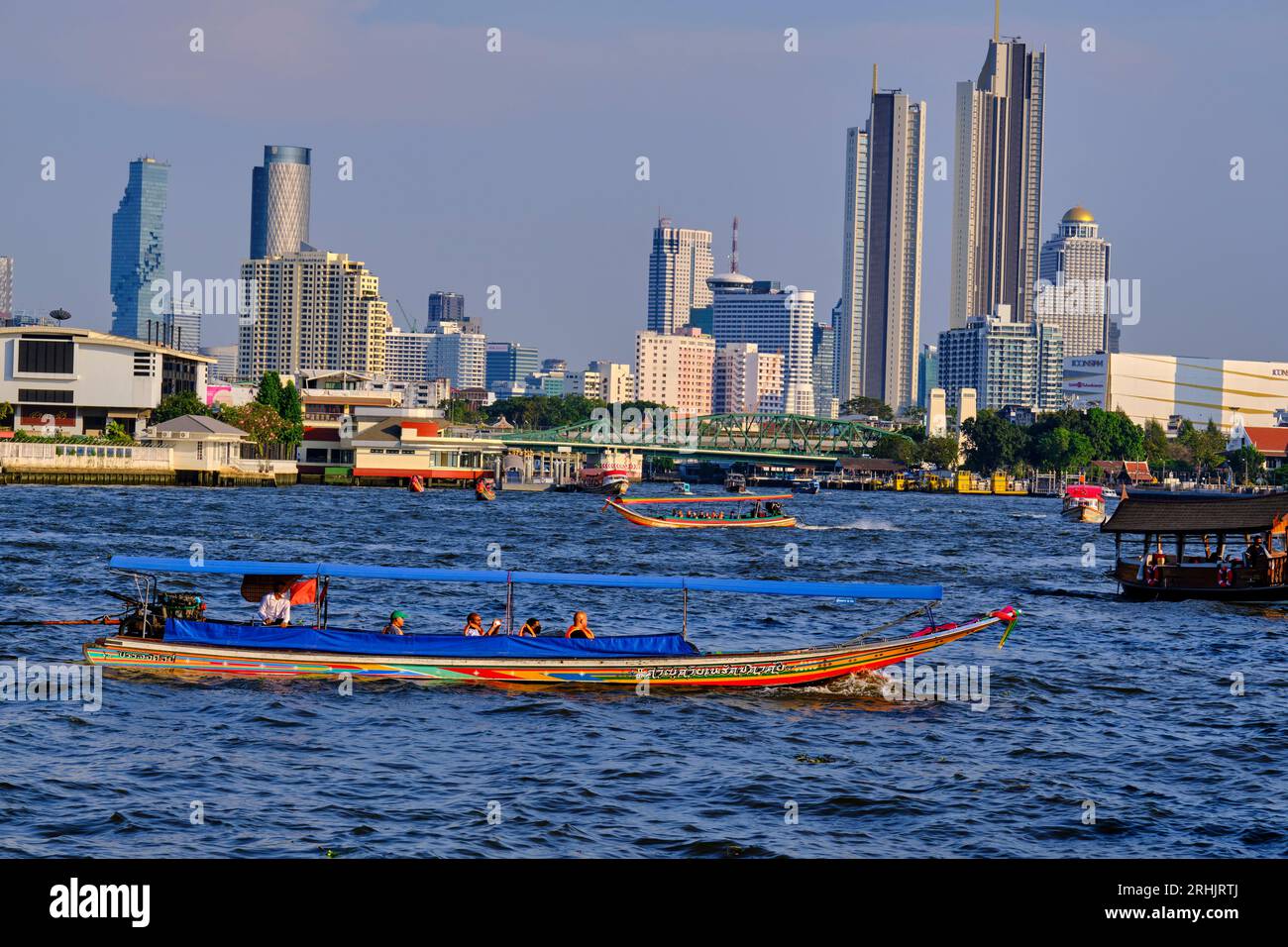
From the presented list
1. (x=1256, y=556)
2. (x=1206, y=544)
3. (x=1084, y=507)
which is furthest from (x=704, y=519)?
(x=1256, y=556)

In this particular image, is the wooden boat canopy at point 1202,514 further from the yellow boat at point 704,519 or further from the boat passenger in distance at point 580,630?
the yellow boat at point 704,519

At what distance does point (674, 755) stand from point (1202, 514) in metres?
33.7

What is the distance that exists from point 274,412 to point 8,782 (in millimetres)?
145679

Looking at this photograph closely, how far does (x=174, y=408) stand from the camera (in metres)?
148

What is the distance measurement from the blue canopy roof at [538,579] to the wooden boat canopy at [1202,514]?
2480 cm

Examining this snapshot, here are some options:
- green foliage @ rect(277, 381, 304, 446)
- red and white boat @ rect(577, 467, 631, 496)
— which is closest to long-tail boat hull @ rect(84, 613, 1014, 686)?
red and white boat @ rect(577, 467, 631, 496)

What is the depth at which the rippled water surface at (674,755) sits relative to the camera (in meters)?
20.7

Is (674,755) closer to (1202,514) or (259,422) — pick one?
(1202,514)

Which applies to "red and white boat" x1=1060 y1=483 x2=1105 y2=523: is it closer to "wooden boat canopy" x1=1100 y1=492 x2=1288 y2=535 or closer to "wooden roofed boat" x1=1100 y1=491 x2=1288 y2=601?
"wooden roofed boat" x1=1100 y1=491 x2=1288 y2=601

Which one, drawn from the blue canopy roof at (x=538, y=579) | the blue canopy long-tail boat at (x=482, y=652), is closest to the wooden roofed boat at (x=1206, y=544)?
the blue canopy long-tail boat at (x=482, y=652)

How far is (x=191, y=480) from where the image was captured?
13312cm
